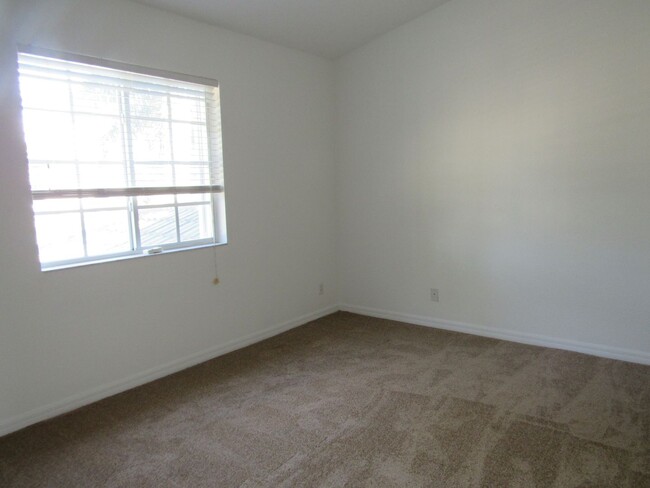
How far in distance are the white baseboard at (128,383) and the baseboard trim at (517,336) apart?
0.93 metres

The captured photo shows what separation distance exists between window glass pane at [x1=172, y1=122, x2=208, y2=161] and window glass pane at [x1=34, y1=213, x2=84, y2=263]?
83 cm

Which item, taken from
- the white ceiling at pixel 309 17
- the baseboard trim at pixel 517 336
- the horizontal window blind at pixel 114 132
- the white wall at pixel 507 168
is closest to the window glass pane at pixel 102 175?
the horizontal window blind at pixel 114 132

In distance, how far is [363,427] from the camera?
248 centimetres

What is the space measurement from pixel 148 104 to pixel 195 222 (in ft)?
2.92

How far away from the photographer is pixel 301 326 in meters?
4.26

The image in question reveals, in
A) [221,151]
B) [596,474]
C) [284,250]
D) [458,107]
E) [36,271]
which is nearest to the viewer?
[596,474]

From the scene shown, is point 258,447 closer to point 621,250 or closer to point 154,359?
point 154,359

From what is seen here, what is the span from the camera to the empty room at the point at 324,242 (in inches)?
93.3

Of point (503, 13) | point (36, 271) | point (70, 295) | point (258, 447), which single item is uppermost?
point (503, 13)

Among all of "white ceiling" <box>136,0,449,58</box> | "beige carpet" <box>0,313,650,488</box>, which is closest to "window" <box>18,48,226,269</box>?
"white ceiling" <box>136,0,449,58</box>

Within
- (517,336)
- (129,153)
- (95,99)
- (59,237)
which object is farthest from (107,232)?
(517,336)

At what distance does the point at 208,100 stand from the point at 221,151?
38cm

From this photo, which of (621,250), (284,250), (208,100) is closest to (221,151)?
(208,100)

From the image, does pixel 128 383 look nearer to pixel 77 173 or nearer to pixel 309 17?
pixel 77 173
